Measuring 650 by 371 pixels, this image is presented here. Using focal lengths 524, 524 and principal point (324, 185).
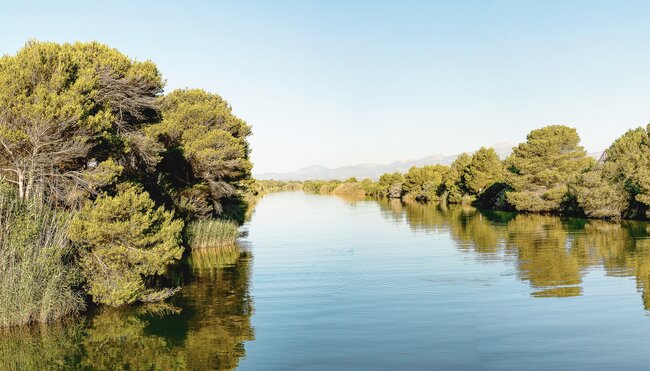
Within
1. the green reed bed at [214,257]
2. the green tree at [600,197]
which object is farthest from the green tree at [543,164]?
the green reed bed at [214,257]

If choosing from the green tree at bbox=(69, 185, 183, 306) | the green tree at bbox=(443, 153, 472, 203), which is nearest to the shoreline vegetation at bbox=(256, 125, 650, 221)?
the green tree at bbox=(443, 153, 472, 203)

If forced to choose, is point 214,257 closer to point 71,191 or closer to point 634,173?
point 71,191

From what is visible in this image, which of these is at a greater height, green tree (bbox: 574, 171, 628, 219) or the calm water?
green tree (bbox: 574, 171, 628, 219)

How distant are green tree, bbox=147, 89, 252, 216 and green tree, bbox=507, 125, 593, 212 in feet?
106

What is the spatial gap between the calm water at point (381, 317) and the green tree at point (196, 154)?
492 centimetres

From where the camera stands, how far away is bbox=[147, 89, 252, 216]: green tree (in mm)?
28469

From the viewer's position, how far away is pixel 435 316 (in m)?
15.2

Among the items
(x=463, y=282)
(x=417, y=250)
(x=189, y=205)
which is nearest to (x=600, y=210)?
(x=417, y=250)

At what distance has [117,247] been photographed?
15.1 m

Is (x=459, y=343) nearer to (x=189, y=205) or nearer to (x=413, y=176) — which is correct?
(x=189, y=205)

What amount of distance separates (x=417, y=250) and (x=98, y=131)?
18.7 m

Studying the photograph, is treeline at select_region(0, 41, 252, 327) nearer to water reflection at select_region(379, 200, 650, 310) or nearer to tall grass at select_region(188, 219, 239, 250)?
tall grass at select_region(188, 219, 239, 250)

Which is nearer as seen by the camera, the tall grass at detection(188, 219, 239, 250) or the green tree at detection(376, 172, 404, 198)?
the tall grass at detection(188, 219, 239, 250)

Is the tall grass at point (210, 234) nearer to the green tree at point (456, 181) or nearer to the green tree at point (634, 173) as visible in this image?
the green tree at point (634, 173)
